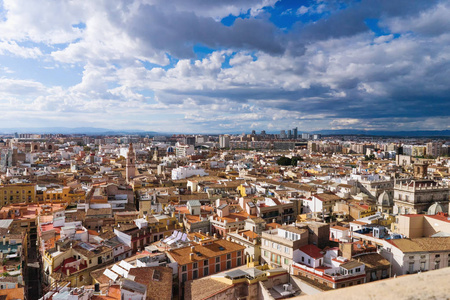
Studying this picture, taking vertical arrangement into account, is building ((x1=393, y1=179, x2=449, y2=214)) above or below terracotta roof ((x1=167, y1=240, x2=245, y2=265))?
above

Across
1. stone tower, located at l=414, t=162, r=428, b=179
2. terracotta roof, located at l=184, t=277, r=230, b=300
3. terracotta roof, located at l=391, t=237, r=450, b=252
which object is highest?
stone tower, located at l=414, t=162, r=428, b=179

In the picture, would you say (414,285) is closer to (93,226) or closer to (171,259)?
(171,259)

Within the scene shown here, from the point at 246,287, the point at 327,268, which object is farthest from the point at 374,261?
the point at 246,287

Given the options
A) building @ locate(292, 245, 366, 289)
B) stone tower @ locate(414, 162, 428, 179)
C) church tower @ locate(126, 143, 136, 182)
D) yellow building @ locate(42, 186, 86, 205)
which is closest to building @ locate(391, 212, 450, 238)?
building @ locate(292, 245, 366, 289)

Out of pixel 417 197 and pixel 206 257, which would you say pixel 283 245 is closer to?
pixel 206 257

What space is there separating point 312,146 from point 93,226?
453ft

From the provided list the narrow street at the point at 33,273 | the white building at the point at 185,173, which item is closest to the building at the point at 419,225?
the narrow street at the point at 33,273

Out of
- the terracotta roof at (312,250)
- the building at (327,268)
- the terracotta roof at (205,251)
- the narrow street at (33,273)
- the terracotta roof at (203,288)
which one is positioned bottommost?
the narrow street at (33,273)

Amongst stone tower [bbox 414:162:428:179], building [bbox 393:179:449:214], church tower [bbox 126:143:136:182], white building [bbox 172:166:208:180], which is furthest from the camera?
white building [bbox 172:166:208:180]

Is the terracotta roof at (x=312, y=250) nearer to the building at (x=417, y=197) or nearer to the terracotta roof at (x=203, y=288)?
the terracotta roof at (x=203, y=288)

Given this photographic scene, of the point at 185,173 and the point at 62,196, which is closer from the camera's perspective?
the point at 62,196

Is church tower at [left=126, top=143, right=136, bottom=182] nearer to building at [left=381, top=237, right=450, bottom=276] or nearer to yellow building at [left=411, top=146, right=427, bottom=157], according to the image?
building at [left=381, top=237, right=450, bottom=276]

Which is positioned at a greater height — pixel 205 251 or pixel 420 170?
pixel 420 170

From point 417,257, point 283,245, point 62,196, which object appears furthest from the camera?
point 62,196
